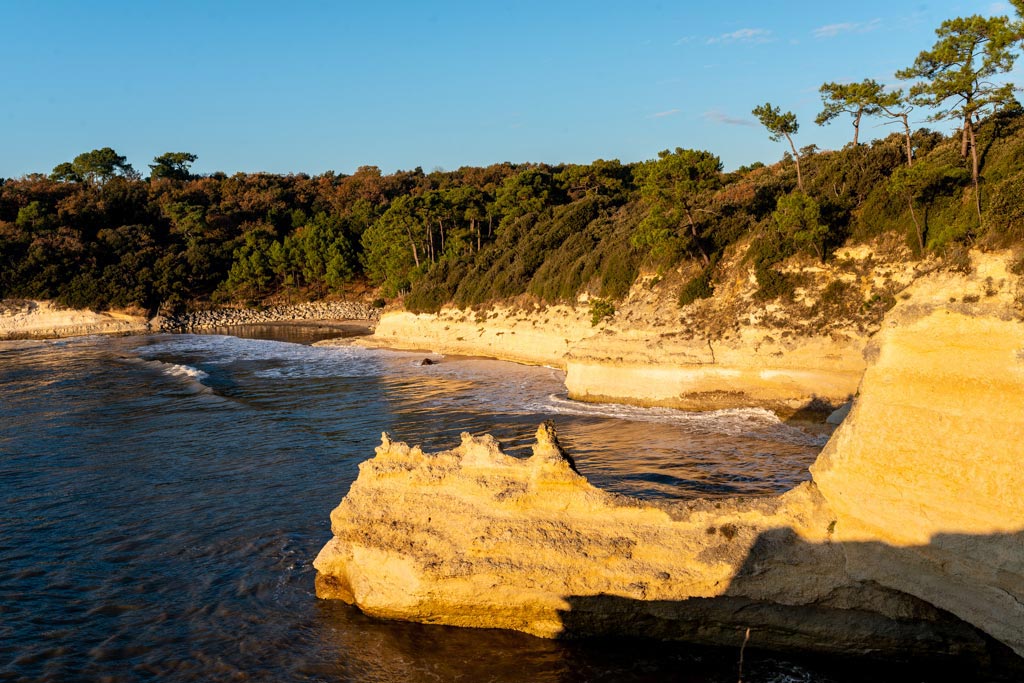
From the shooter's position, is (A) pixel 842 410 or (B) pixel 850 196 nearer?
(A) pixel 842 410

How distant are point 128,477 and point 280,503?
5.85 m

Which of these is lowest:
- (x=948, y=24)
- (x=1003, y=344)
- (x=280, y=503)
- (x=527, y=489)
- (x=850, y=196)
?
(x=280, y=503)

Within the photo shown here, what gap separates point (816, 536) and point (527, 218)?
50.7 m

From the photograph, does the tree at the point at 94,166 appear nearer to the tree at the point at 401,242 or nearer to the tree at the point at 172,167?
the tree at the point at 172,167

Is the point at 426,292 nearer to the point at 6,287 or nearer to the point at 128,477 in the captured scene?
the point at 128,477

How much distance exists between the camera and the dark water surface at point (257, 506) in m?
9.71

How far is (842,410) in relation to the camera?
2142cm

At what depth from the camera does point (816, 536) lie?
912cm

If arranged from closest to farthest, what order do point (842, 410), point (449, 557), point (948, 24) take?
1. point (449, 557)
2. point (842, 410)
3. point (948, 24)

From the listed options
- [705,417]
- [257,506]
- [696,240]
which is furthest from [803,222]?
[257,506]

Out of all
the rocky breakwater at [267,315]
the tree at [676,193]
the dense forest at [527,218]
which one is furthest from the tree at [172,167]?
the tree at [676,193]

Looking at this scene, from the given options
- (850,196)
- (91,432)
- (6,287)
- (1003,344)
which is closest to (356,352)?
(91,432)

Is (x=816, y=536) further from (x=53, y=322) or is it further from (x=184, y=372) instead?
(x=53, y=322)

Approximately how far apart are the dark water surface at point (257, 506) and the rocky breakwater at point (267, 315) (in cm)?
4145
